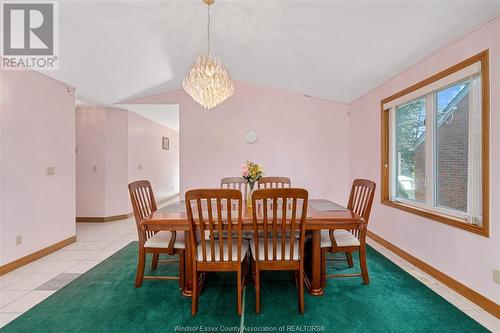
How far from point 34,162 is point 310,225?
10.9 ft

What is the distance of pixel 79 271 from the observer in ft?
8.66

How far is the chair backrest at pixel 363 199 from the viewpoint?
7.26 feet

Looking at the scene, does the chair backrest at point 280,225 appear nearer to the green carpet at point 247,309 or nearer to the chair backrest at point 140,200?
the green carpet at point 247,309

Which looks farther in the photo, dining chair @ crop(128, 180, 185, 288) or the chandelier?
the chandelier

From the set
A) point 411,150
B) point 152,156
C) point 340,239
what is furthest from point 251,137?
point 152,156

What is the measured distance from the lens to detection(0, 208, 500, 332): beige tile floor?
193cm

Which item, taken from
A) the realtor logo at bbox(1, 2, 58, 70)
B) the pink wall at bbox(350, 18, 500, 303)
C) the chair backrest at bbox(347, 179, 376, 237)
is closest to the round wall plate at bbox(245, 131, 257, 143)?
the pink wall at bbox(350, 18, 500, 303)

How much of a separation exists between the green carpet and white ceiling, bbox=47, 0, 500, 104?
2.36 metres

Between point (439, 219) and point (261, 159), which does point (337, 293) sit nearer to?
point (439, 219)

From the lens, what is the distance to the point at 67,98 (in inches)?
138

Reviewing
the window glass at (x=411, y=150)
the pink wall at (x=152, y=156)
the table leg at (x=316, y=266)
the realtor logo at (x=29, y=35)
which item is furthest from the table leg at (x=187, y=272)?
the pink wall at (x=152, y=156)

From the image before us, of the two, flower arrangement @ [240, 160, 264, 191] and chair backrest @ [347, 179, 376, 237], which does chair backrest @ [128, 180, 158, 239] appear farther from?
chair backrest @ [347, 179, 376, 237]

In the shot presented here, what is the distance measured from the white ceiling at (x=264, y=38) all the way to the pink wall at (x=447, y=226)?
0.14 metres

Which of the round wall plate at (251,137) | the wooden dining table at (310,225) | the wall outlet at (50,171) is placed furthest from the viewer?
the round wall plate at (251,137)
